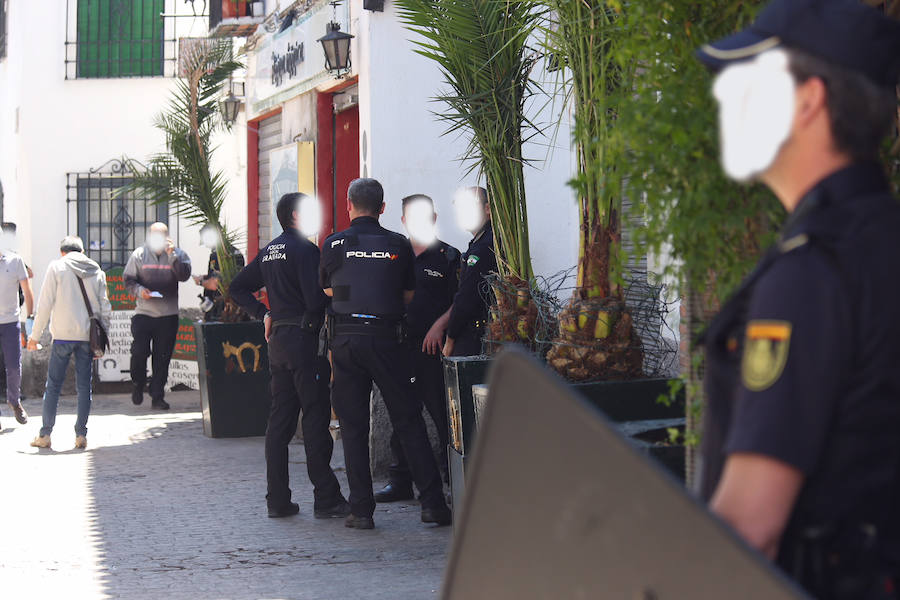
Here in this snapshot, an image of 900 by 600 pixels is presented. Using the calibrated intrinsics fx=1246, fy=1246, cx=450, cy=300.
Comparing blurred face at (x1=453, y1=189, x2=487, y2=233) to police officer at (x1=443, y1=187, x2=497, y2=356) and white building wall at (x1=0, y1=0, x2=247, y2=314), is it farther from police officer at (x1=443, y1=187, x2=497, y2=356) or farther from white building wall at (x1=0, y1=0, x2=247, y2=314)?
white building wall at (x1=0, y1=0, x2=247, y2=314)

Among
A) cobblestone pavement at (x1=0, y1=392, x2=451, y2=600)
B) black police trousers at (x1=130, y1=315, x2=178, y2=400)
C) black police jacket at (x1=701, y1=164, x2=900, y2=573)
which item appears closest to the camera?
black police jacket at (x1=701, y1=164, x2=900, y2=573)

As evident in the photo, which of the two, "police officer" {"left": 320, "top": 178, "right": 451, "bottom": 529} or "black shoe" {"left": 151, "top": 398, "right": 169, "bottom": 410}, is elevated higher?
"police officer" {"left": 320, "top": 178, "right": 451, "bottom": 529}

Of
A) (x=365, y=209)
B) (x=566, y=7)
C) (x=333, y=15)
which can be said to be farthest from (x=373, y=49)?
(x=566, y=7)

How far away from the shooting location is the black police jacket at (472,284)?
7.21 meters

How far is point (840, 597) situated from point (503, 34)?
509 cm

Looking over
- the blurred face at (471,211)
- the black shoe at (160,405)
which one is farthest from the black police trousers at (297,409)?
the black shoe at (160,405)

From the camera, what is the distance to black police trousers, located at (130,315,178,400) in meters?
13.9

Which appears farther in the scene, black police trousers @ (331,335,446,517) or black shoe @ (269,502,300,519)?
black shoe @ (269,502,300,519)

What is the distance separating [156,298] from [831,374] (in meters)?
12.8

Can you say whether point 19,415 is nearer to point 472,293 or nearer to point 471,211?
point 471,211

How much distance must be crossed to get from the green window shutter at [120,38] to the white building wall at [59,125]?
0.20 m

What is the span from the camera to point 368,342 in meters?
7.03

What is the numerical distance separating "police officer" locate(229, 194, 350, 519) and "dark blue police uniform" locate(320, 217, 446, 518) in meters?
0.31

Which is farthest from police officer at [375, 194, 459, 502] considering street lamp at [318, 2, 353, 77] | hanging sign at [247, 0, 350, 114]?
hanging sign at [247, 0, 350, 114]
